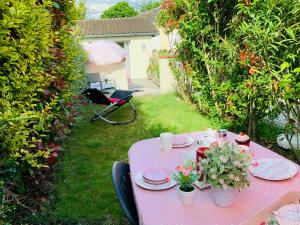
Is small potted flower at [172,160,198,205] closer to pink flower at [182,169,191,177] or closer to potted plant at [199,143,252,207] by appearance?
pink flower at [182,169,191,177]

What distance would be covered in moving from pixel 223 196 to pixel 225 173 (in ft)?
0.50

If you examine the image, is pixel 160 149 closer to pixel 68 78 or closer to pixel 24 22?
pixel 24 22

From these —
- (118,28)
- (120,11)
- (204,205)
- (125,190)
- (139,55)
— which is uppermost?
(120,11)

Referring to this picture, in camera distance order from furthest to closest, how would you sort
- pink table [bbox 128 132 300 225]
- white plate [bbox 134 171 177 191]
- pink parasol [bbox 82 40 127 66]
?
pink parasol [bbox 82 40 127 66], white plate [bbox 134 171 177 191], pink table [bbox 128 132 300 225]

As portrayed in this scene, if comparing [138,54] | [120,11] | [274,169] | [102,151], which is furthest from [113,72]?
[120,11]

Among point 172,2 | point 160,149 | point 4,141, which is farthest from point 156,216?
point 172,2

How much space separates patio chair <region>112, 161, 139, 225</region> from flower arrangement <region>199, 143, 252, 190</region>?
643 millimetres

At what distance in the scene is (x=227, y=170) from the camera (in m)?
1.70

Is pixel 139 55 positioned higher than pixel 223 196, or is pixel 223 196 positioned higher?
pixel 139 55

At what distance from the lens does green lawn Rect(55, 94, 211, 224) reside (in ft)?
11.5

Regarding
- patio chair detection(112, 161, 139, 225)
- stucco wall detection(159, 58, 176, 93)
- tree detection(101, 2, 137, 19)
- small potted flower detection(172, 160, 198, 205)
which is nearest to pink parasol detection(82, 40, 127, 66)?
stucco wall detection(159, 58, 176, 93)

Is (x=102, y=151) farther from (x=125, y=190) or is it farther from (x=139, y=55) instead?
(x=139, y=55)

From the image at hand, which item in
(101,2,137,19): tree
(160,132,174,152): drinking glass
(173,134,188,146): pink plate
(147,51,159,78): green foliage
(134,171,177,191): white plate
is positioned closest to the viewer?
(134,171,177,191): white plate

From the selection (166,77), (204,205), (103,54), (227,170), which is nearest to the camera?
(227,170)
